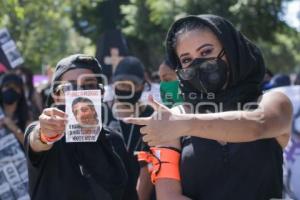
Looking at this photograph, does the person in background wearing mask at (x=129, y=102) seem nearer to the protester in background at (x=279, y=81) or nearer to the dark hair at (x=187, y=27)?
the dark hair at (x=187, y=27)

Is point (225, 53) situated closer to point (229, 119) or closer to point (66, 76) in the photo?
point (229, 119)

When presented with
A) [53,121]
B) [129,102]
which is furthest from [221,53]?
[129,102]

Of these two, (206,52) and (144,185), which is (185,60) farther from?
(144,185)

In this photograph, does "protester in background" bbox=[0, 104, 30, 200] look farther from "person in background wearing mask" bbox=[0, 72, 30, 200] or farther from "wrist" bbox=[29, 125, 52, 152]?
"wrist" bbox=[29, 125, 52, 152]

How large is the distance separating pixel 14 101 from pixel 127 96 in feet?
7.21

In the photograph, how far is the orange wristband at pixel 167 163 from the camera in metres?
2.26

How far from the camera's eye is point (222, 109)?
7.51ft

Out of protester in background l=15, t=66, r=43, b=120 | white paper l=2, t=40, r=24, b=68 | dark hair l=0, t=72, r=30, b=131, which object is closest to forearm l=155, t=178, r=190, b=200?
white paper l=2, t=40, r=24, b=68

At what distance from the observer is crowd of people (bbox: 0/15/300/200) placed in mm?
1942

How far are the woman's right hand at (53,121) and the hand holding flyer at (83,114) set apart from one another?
3 centimetres

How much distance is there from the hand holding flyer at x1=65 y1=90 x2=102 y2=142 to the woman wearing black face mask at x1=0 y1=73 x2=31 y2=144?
3470 millimetres

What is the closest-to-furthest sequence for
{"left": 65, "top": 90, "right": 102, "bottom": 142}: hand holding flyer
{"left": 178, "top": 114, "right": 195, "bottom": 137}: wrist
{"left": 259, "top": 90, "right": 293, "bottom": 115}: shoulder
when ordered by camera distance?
{"left": 178, "top": 114, "right": 195, "bottom": 137}: wrist → {"left": 259, "top": 90, "right": 293, "bottom": 115}: shoulder → {"left": 65, "top": 90, "right": 102, "bottom": 142}: hand holding flyer

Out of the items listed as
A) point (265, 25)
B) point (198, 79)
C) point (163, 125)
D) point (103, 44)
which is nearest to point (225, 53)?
point (198, 79)

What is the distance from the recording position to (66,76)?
2912 mm
